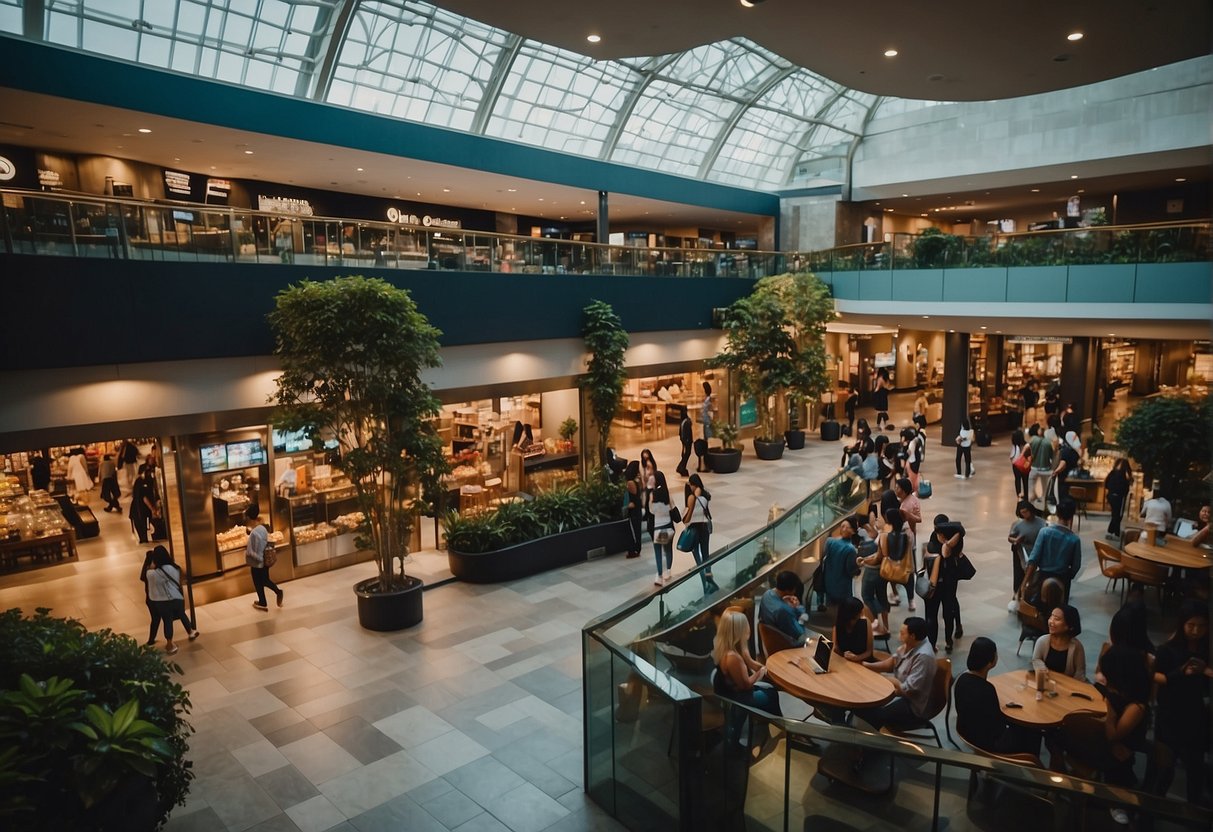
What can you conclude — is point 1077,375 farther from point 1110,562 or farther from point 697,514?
point 697,514

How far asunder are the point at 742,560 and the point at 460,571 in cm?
467

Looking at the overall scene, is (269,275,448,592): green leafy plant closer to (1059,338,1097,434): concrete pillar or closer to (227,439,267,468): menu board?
(227,439,267,468): menu board

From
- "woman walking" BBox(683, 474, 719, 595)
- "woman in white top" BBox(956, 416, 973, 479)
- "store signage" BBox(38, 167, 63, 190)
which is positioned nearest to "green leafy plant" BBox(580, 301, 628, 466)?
"woman walking" BBox(683, 474, 719, 595)

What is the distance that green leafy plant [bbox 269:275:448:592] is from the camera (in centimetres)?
918

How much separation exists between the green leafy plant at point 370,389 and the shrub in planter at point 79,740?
4.52 metres

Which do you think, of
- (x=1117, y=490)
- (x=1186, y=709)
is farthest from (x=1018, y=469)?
(x=1186, y=709)

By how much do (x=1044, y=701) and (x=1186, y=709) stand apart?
87 cm

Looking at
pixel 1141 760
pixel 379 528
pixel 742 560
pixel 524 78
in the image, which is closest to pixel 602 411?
pixel 379 528

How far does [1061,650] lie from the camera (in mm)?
6172

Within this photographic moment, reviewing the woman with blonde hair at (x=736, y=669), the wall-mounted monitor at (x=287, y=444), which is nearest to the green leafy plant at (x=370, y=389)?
the wall-mounted monitor at (x=287, y=444)

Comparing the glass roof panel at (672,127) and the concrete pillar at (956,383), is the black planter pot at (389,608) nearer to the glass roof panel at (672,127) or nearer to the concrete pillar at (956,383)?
the concrete pillar at (956,383)

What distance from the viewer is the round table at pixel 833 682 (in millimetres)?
5785

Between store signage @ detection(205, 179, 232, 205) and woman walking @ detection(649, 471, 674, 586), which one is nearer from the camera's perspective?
woman walking @ detection(649, 471, 674, 586)

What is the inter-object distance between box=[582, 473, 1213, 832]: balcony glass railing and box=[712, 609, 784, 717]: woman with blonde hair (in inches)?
16.4
